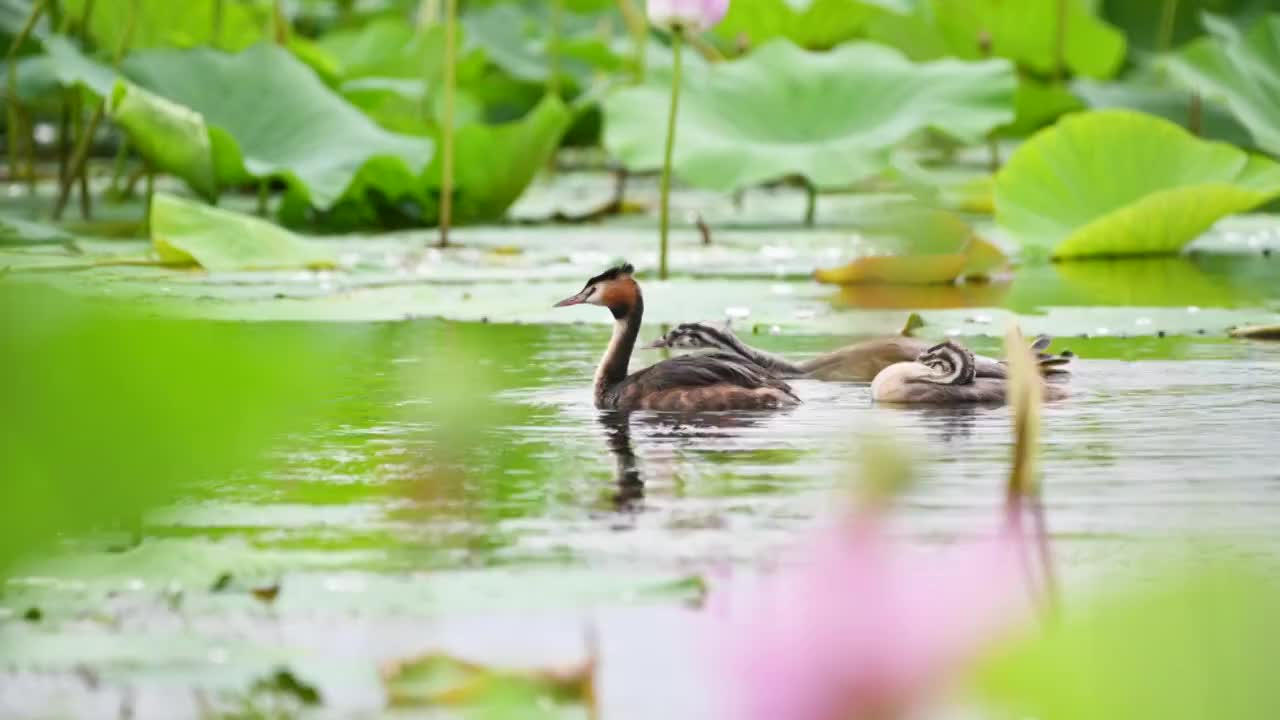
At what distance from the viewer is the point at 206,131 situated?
712cm

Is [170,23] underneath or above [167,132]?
above

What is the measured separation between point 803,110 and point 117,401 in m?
7.13

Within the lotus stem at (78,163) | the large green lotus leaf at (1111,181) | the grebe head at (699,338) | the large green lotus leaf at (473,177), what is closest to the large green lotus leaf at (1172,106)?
the large green lotus leaf at (1111,181)

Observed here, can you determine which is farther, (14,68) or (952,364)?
(14,68)

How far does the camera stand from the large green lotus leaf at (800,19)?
33.8 feet

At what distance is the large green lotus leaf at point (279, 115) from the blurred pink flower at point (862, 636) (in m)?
6.60

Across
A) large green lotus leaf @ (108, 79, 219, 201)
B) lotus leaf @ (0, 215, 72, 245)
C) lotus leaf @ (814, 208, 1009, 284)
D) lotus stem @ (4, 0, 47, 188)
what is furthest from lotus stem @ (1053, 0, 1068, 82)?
lotus leaf @ (0, 215, 72, 245)

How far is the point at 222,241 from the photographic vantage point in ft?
20.8

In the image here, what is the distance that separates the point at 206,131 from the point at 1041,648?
22.3 ft

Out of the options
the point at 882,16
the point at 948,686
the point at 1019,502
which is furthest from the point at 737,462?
the point at 882,16

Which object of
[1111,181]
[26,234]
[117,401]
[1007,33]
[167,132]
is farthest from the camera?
[1007,33]

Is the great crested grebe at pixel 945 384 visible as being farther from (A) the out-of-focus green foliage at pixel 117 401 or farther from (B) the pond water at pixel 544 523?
(A) the out-of-focus green foliage at pixel 117 401

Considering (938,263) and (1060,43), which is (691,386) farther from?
(1060,43)

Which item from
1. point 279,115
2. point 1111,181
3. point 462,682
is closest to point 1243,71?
point 1111,181
